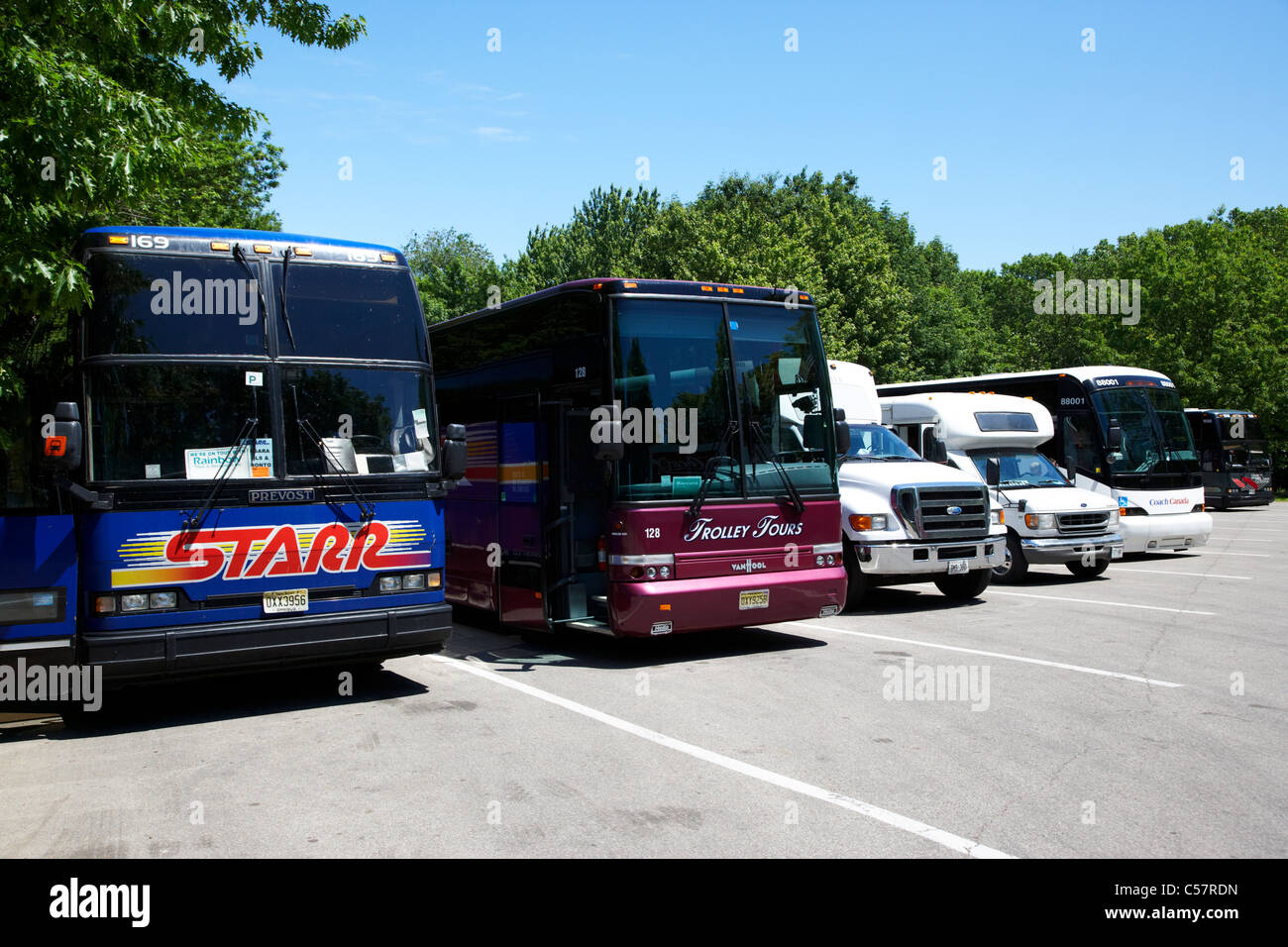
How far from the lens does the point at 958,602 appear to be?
47.7 ft

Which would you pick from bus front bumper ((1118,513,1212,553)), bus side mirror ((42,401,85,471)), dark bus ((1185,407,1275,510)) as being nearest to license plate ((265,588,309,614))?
bus side mirror ((42,401,85,471))

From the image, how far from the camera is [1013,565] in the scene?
16609mm

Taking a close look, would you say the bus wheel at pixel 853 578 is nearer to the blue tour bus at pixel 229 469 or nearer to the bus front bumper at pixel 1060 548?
the bus front bumper at pixel 1060 548

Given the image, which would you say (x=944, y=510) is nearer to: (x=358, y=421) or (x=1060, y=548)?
(x=1060, y=548)

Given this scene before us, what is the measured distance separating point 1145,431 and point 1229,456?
68.1 feet

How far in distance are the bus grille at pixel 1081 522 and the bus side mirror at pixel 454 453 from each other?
10.2 metres

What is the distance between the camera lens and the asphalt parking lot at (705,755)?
537 cm

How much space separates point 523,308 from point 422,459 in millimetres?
3122

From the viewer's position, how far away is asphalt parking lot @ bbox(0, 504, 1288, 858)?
537 centimetres

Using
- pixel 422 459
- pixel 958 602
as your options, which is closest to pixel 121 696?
pixel 422 459

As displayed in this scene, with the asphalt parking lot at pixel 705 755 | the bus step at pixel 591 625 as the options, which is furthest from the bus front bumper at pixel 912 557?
the bus step at pixel 591 625

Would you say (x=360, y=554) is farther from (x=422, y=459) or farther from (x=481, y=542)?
(x=481, y=542)

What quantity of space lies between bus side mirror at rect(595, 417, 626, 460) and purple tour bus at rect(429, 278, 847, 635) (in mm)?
15

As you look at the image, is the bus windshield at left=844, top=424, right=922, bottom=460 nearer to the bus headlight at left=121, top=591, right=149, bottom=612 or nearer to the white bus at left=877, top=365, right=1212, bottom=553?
the white bus at left=877, top=365, right=1212, bottom=553
